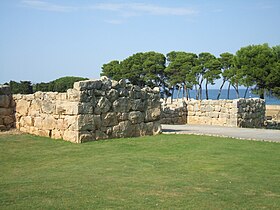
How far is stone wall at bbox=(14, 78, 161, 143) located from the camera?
13.5 metres

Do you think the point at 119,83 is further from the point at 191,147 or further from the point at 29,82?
the point at 29,82

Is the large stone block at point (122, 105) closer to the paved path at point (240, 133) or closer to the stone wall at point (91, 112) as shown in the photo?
the stone wall at point (91, 112)

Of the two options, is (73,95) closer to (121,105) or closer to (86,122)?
(86,122)

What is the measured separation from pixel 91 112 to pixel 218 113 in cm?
1213

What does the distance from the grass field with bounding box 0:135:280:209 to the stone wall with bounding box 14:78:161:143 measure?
0.64 m

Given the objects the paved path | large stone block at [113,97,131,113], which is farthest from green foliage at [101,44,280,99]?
large stone block at [113,97,131,113]

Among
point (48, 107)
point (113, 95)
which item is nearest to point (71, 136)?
point (48, 107)

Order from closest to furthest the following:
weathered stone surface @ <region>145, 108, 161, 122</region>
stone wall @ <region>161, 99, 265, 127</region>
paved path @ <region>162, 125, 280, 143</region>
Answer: paved path @ <region>162, 125, 280, 143</region> → weathered stone surface @ <region>145, 108, 161, 122</region> → stone wall @ <region>161, 99, 265, 127</region>

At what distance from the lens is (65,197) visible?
671 centimetres

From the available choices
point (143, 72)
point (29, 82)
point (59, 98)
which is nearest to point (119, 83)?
point (59, 98)

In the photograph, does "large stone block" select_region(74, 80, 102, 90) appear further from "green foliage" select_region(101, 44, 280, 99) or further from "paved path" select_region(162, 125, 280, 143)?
"green foliage" select_region(101, 44, 280, 99)

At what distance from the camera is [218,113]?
2406 cm

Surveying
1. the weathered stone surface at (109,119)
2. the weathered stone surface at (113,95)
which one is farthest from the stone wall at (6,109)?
the weathered stone surface at (113,95)

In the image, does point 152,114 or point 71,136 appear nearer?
point 71,136
